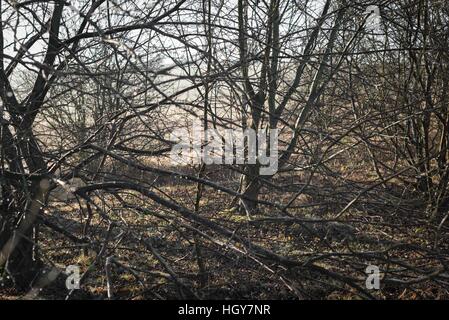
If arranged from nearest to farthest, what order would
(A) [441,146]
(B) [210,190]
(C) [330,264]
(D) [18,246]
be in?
(D) [18,246] → (C) [330,264] → (A) [441,146] → (B) [210,190]

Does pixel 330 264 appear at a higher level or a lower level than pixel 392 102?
lower

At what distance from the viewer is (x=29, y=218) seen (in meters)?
3.46

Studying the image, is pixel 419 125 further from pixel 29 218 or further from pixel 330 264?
pixel 29 218
